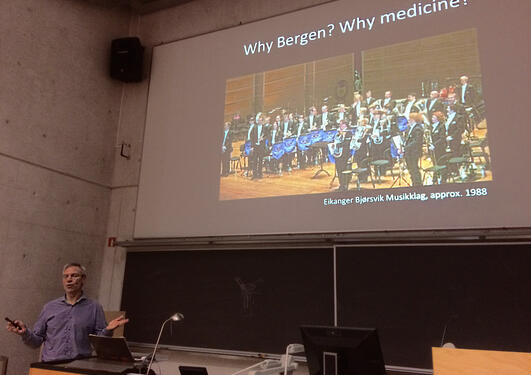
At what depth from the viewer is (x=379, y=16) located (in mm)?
4062

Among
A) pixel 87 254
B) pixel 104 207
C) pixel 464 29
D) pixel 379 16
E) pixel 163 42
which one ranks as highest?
pixel 163 42

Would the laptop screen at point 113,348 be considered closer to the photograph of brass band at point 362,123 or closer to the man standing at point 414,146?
the photograph of brass band at point 362,123

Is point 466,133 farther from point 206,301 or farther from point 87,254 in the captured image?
point 87,254

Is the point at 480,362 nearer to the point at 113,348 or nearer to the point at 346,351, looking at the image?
the point at 346,351

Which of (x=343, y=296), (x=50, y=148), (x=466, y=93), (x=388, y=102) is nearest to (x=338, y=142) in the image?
(x=388, y=102)

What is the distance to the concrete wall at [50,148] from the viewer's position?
4039mm

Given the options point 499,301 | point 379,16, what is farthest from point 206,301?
point 379,16

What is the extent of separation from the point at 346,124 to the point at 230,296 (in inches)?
72.8

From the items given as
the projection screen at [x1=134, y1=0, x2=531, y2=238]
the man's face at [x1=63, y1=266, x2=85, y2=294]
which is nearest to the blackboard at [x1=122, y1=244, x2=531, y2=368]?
the projection screen at [x1=134, y1=0, x2=531, y2=238]

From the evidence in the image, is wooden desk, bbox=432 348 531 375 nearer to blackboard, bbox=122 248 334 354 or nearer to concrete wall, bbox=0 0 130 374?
blackboard, bbox=122 248 334 354

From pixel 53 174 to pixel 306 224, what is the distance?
8.38 ft

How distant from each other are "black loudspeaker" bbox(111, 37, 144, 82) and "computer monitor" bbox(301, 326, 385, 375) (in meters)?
3.88

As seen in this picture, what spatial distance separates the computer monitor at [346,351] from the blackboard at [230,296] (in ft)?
4.70

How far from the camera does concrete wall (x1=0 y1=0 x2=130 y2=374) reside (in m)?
4.04
